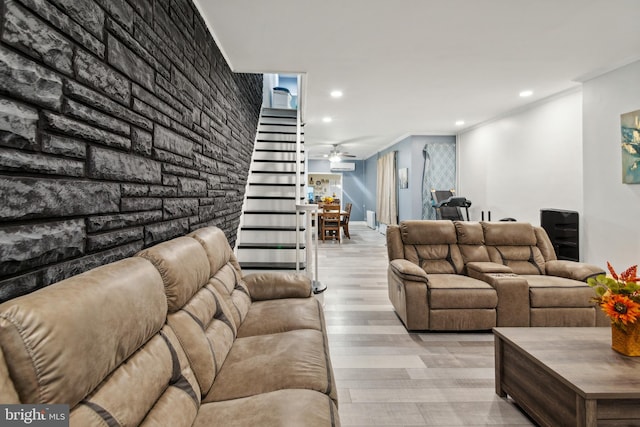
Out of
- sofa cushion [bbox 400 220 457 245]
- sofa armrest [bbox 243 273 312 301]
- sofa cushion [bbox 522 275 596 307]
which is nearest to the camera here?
sofa armrest [bbox 243 273 312 301]

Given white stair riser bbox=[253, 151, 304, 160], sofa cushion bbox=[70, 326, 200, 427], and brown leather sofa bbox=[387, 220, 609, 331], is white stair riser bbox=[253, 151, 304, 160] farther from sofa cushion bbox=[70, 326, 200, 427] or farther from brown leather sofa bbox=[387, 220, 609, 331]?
sofa cushion bbox=[70, 326, 200, 427]

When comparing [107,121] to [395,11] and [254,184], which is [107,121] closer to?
[395,11]

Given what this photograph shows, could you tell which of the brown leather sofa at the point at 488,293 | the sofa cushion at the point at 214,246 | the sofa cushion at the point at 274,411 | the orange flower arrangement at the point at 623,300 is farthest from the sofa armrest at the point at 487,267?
the sofa cushion at the point at 274,411

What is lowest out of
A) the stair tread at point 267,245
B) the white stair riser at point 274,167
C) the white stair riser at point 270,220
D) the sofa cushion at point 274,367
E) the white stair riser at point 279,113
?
the sofa cushion at point 274,367

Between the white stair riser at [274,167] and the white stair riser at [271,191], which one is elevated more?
the white stair riser at [274,167]

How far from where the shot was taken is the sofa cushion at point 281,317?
6.03 ft

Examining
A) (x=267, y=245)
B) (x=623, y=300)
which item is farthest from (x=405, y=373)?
(x=267, y=245)

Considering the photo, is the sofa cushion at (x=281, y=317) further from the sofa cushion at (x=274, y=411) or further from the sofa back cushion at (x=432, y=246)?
the sofa back cushion at (x=432, y=246)

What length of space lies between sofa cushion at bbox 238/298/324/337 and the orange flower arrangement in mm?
1488

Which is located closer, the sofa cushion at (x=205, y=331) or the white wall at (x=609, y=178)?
the sofa cushion at (x=205, y=331)

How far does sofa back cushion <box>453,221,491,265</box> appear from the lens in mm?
3279

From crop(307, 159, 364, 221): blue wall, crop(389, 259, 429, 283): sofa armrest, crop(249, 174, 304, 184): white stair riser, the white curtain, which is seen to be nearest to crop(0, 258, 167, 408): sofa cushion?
crop(389, 259, 429, 283): sofa armrest

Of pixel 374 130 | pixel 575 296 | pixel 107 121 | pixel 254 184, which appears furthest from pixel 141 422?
pixel 374 130

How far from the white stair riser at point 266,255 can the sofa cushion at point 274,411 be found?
2.77m
